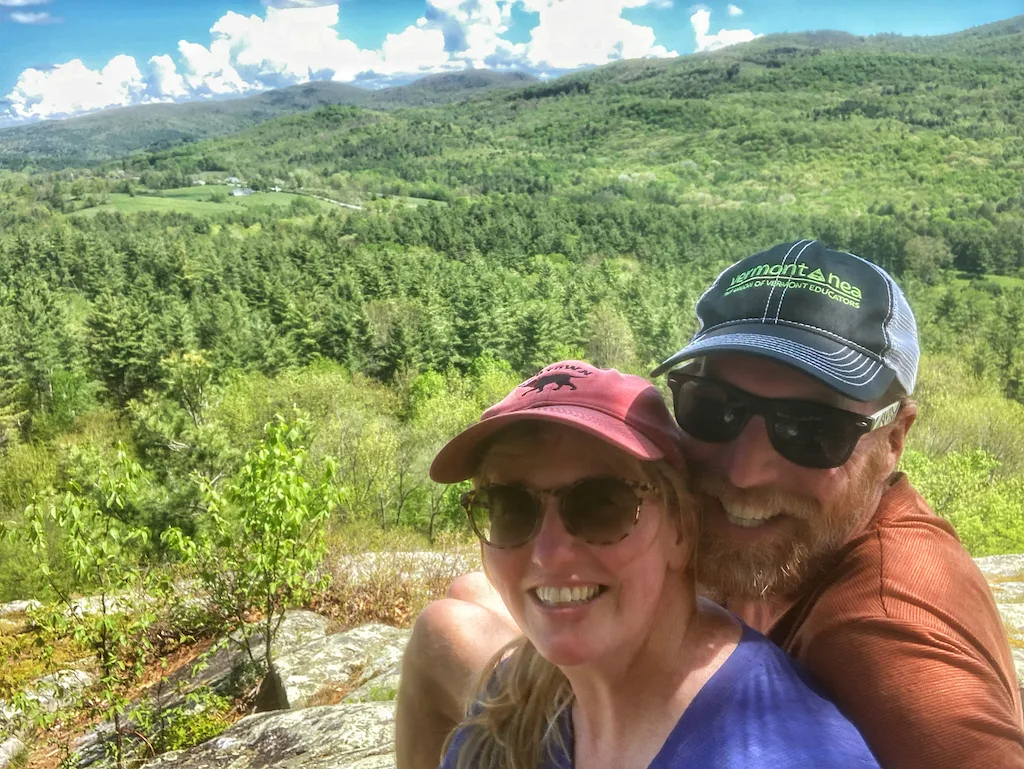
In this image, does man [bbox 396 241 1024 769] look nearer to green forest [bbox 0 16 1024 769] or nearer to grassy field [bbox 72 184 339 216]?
green forest [bbox 0 16 1024 769]

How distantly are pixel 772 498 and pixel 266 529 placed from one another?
4.64 m

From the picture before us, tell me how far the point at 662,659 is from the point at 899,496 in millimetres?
783

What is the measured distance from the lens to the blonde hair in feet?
5.68

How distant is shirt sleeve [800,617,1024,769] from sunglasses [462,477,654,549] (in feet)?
1.77

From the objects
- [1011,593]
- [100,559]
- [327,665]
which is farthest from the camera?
[1011,593]

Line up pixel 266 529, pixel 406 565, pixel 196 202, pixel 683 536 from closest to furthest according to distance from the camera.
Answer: pixel 683 536, pixel 266 529, pixel 406 565, pixel 196 202

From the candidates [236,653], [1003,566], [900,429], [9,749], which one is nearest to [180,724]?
[236,653]

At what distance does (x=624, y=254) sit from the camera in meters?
103

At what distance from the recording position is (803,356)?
1761mm

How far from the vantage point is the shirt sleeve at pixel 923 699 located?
4.60ft

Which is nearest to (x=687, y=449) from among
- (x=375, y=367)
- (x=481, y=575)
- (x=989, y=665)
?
(x=989, y=665)

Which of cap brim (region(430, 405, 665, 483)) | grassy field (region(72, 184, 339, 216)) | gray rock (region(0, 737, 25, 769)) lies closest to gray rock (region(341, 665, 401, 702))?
gray rock (region(0, 737, 25, 769))

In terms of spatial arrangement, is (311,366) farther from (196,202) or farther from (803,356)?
(196,202)

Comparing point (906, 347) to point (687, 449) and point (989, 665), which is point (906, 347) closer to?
point (687, 449)
